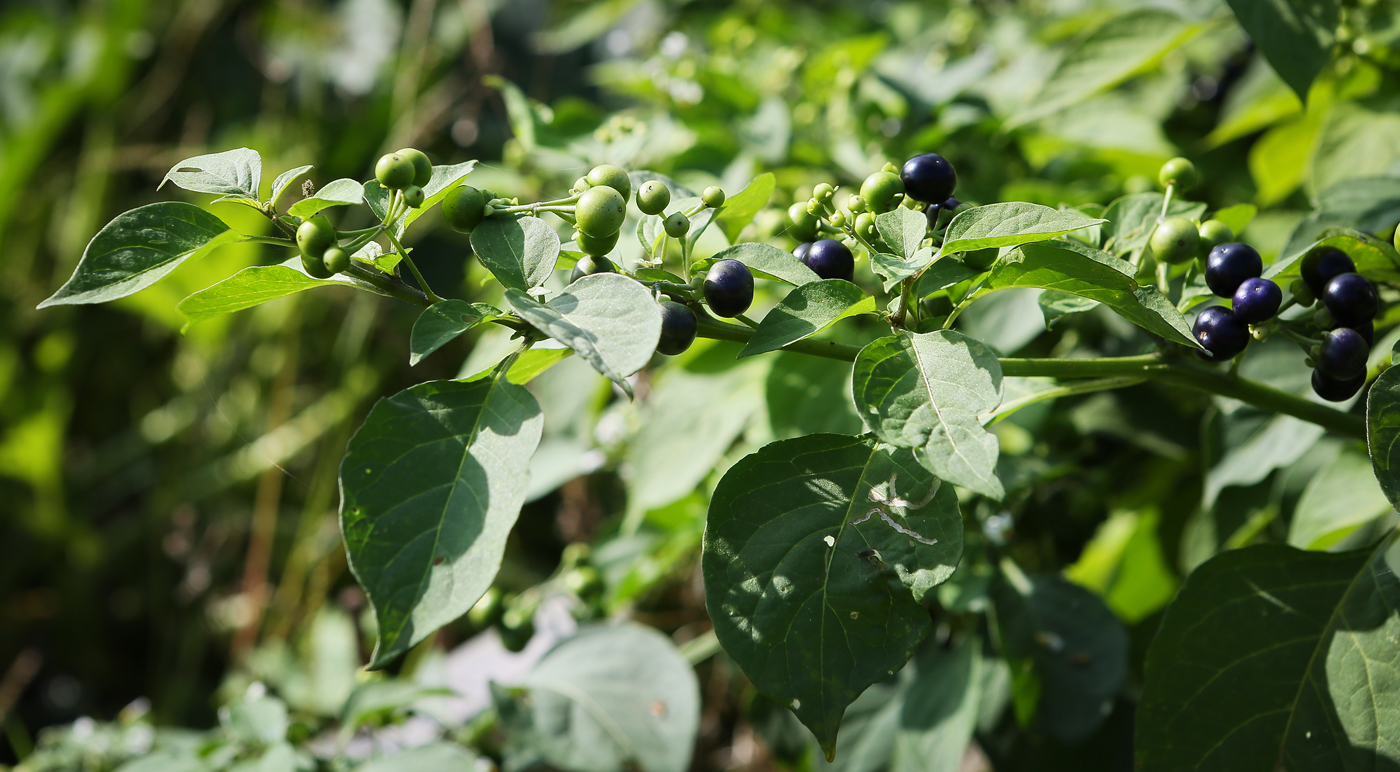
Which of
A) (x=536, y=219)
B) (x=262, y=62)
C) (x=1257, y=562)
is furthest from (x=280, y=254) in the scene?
(x=1257, y=562)

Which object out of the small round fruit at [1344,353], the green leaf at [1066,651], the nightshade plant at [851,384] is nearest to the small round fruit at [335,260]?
the nightshade plant at [851,384]

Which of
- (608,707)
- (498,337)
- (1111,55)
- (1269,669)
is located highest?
(1111,55)

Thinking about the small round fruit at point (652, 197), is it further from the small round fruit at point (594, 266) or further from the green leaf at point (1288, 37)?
the green leaf at point (1288, 37)

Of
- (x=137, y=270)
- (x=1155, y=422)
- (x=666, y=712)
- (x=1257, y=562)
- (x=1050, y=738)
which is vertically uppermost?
(x=137, y=270)

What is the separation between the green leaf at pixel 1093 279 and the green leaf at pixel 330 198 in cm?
44

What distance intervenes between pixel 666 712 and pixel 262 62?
300 centimetres

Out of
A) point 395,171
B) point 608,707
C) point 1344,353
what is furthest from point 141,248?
point 1344,353

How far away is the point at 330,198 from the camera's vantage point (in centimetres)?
62

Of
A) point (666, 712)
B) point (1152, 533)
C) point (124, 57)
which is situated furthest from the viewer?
point (124, 57)

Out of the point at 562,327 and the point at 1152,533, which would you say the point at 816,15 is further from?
the point at 562,327

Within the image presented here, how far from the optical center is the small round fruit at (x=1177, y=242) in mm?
709

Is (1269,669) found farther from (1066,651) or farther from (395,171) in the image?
(395,171)

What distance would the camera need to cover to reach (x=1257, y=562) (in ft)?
2.58

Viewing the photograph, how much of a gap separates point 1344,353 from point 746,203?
470 mm
